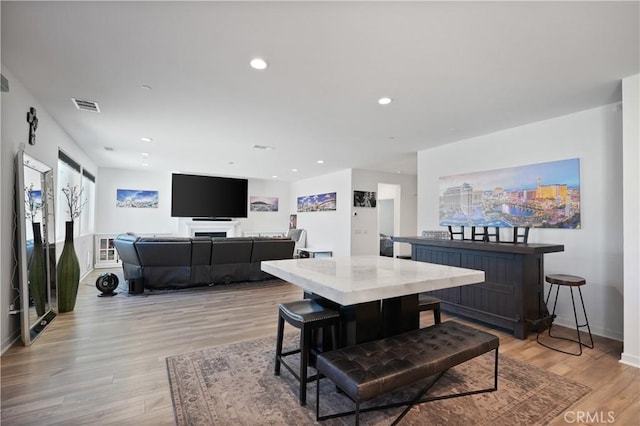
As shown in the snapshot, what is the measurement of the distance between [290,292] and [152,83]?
3.67 m

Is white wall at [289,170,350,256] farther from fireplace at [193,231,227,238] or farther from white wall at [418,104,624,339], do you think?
white wall at [418,104,624,339]

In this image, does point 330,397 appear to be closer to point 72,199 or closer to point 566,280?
point 566,280

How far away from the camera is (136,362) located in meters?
2.61

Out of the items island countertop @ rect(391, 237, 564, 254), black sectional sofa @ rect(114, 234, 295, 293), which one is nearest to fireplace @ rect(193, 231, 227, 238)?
black sectional sofa @ rect(114, 234, 295, 293)

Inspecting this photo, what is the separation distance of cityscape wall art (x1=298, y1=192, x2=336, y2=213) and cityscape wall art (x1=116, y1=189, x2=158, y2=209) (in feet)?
14.5

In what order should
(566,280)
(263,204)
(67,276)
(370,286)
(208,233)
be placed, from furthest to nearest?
(263,204) → (208,233) → (67,276) → (566,280) → (370,286)

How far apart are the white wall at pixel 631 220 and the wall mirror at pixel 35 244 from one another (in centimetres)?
567

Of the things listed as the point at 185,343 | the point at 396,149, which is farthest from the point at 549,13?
the point at 185,343

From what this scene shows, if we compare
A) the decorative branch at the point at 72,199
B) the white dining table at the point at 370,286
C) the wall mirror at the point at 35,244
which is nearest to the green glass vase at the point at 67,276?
the wall mirror at the point at 35,244

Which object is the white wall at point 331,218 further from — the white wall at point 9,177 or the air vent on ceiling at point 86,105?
the white wall at point 9,177

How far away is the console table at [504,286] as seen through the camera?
324cm

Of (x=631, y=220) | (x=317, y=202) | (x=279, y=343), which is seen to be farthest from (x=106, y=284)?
(x=631, y=220)

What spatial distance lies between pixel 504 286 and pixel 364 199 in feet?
16.0

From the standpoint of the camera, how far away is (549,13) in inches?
76.2
